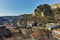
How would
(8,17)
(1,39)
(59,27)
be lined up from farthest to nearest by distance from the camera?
(8,17)
(59,27)
(1,39)

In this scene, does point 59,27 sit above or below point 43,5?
below

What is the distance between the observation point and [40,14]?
69.1 m

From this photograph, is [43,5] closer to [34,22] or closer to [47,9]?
[47,9]

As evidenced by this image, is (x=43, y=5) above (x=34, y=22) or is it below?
above

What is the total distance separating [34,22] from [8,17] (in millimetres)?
72698

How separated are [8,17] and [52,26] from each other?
3360 inches

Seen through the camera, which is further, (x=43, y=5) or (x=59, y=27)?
(x=43, y=5)

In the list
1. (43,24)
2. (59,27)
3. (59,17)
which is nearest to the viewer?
(59,27)

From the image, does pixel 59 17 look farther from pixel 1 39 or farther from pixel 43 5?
pixel 1 39

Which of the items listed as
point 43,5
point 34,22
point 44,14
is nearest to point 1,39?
point 34,22

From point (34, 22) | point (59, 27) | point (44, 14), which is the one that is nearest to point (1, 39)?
point (59, 27)

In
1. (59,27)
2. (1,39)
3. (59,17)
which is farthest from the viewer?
(59,17)

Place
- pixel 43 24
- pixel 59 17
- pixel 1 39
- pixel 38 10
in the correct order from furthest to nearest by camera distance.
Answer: pixel 38 10, pixel 59 17, pixel 43 24, pixel 1 39

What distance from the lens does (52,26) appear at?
5009 centimetres
